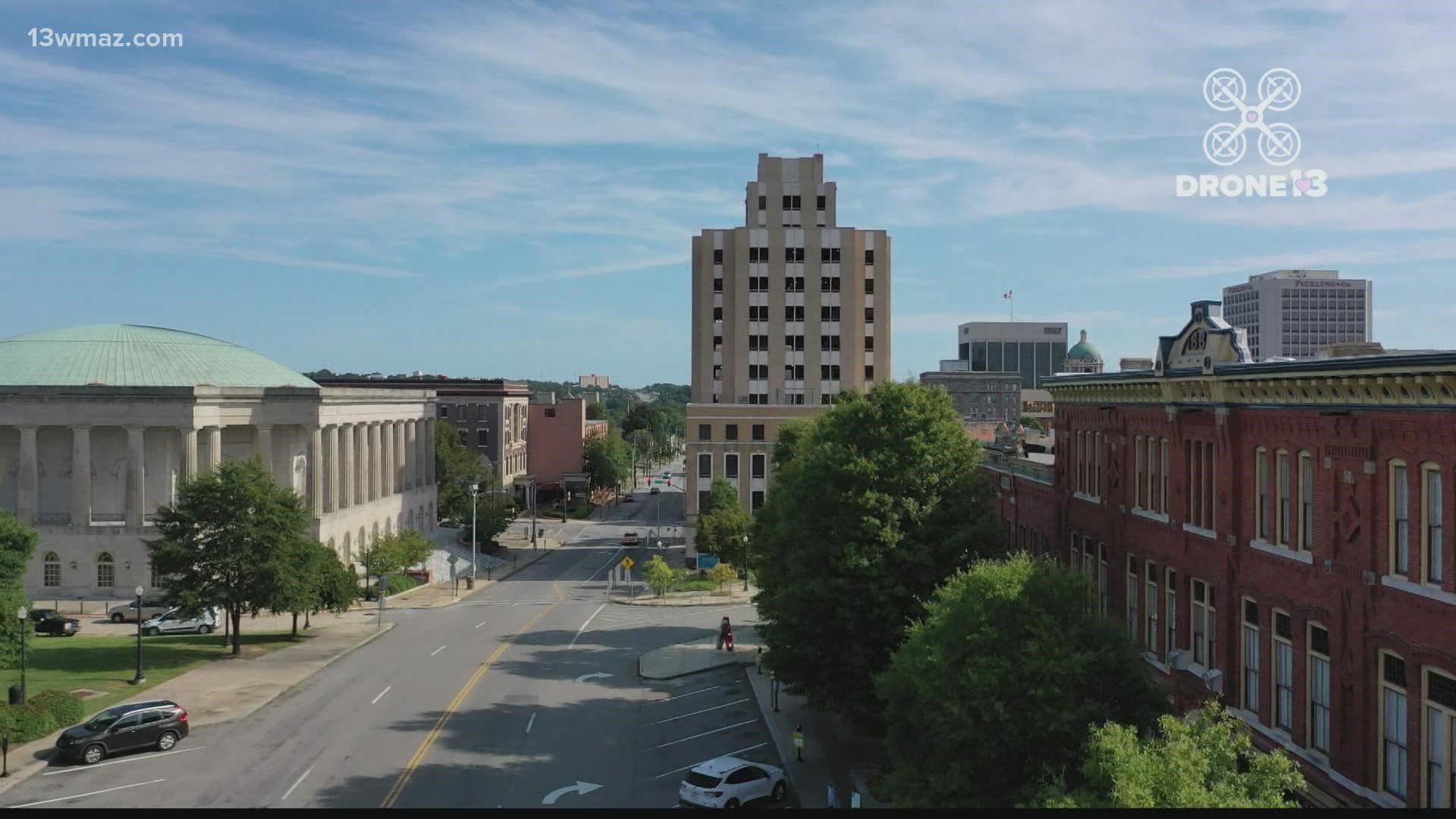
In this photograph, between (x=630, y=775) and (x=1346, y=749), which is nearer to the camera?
(x=1346, y=749)

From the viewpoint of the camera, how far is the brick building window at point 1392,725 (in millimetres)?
19609

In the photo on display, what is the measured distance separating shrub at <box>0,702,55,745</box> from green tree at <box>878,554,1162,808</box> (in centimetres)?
2852

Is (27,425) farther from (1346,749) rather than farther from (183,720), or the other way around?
(1346,749)

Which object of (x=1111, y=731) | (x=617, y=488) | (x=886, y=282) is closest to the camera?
(x=1111, y=731)

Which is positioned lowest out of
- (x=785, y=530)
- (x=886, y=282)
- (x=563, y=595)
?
(x=563, y=595)

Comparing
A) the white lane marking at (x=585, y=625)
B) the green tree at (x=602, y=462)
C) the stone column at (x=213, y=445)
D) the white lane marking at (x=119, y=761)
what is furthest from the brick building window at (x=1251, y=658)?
the green tree at (x=602, y=462)

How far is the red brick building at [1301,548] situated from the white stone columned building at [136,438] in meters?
61.6

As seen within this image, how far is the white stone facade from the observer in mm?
74812

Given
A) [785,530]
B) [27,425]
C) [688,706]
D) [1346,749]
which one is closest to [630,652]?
[688,706]

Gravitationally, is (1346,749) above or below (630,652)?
above

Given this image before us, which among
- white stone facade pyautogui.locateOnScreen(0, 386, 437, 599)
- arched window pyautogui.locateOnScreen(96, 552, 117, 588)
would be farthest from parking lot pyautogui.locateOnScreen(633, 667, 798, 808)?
arched window pyautogui.locateOnScreen(96, 552, 117, 588)

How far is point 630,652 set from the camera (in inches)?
2242

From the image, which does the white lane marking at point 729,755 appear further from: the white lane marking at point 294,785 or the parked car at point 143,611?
the parked car at point 143,611
